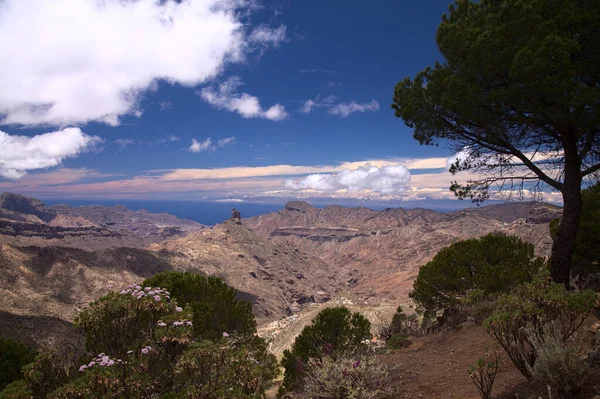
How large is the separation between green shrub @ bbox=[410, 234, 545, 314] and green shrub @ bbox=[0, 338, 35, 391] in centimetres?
1924

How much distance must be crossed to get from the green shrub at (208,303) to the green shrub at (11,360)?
5264 millimetres

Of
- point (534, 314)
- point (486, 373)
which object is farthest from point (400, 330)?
point (534, 314)

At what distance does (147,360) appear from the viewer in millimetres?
6199

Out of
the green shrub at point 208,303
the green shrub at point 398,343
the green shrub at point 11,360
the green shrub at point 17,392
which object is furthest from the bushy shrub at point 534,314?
the green shrub at point 11,360

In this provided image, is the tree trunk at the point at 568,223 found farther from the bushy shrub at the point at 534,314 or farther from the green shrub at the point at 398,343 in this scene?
the green shrub at the point at 398,343

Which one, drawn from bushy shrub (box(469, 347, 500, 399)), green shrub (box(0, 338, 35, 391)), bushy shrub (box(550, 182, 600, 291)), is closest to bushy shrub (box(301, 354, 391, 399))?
bushy shrub (box(469, 347, 500, 399))

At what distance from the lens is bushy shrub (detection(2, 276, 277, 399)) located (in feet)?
17.9

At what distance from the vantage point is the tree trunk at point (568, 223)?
11180mm

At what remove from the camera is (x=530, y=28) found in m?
9.73

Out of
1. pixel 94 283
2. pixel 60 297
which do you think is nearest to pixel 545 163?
pixel 60 297

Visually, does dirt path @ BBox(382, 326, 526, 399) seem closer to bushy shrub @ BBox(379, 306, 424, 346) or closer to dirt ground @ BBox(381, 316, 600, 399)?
dirt ground @ BBox(381, 316, 600, 399)

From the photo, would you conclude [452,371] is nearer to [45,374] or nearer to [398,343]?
[398,343]

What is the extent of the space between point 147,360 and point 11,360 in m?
7.03

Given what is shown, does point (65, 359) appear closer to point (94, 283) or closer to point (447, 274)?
point (447, 274)
